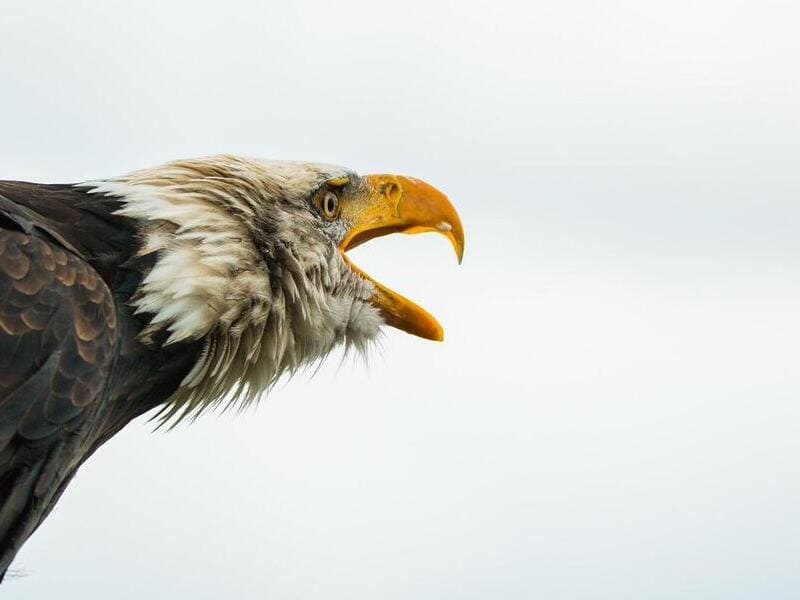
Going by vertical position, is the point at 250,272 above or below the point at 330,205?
below

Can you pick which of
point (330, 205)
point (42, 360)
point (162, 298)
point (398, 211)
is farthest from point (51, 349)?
point (398, 211)

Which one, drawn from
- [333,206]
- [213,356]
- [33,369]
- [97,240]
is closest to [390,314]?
[333,206]

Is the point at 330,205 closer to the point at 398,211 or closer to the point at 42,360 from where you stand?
the point at 398,211

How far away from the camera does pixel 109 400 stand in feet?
17.8

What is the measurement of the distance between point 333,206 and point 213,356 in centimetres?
105

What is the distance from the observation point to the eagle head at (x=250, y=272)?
18.4ft

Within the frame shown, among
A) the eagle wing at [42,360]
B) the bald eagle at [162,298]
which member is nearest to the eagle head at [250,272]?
the bald eagle at [162,298]

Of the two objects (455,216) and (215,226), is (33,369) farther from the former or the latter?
(455,216)

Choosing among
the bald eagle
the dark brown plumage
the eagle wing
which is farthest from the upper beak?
the eagle wing

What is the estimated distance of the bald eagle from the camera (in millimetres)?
5047

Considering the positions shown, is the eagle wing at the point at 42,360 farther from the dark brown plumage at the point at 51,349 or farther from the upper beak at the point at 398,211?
the upper beak at the point at 398,211

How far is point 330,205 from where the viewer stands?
6434mm

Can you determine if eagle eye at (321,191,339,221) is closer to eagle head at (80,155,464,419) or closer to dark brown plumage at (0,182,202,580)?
eagle head at (80,155,464,419)

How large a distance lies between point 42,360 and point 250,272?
3.35ft
